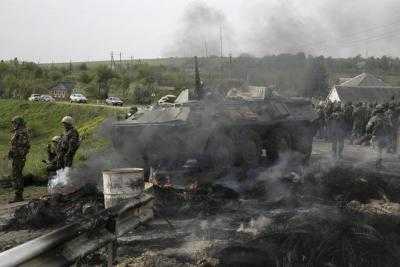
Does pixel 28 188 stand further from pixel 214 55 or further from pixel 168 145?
pixel 214 55

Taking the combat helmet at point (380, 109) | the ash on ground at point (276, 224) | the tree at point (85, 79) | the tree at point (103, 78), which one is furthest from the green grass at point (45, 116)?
the tree at point (85, 79)

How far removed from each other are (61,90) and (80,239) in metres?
65.2

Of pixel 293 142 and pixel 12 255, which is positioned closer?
pixel 12 255

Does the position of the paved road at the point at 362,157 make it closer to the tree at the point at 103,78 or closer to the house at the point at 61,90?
the tree at the point at 103,78

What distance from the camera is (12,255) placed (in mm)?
3172

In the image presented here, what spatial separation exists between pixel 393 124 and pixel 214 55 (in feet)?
24.7

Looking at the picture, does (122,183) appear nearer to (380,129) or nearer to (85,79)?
(380,129)

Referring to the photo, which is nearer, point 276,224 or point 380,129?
point 276,224

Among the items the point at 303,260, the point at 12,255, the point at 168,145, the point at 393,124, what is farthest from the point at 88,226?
the point at 393,124

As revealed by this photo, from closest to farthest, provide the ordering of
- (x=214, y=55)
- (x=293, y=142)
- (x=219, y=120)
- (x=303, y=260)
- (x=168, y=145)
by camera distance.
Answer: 1. (x=303, y=260)
2. (x=168, y=145)
3. (x=219, y=120)
4. (x=293, y=142)
5. (x=214, y=55)

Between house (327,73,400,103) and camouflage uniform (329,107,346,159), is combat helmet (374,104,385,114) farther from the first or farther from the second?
house (327,73,400,103)

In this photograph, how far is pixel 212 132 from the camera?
1242 centimetres

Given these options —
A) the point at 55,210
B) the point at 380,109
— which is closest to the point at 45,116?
the point at 380,109

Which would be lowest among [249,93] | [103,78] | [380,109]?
[380,109]
